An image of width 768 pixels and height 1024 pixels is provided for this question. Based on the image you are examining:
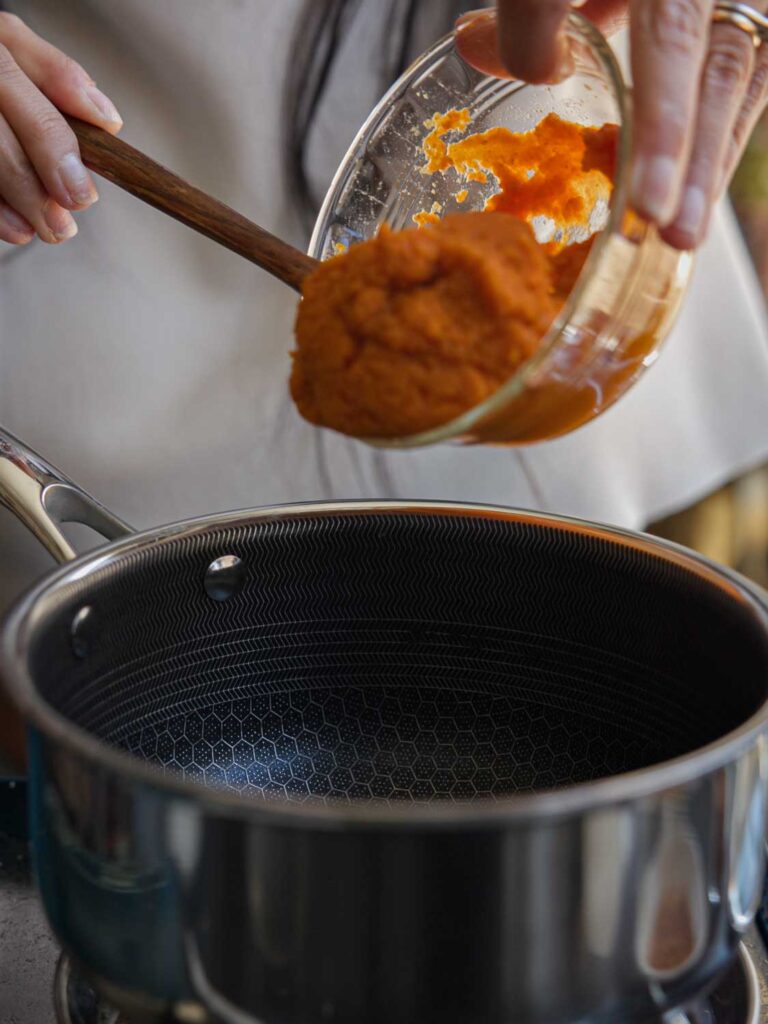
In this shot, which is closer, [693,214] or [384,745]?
[693,214]

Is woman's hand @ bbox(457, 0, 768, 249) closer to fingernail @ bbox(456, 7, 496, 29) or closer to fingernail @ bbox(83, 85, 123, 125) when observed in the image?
fingernail @ bbox(456, 7, 496, 29)

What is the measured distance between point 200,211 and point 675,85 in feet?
0.77

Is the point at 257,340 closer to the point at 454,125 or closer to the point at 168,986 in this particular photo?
the point at 454,125

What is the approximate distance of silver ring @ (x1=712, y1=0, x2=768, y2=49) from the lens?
0.45m

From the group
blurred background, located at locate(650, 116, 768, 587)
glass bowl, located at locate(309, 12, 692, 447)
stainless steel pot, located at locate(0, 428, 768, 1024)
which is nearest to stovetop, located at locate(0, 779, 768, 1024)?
stainless steel pot, located at locate(0, 428, 768, 1024)

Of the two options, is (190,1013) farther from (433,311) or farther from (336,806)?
(433,311)

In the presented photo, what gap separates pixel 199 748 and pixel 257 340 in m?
0.33

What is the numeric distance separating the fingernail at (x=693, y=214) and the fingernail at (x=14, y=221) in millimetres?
371

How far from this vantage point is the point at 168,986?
0.33 meters

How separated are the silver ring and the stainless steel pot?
8.5 inches

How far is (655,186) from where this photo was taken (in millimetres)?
382

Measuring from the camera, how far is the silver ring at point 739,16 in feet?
1.47

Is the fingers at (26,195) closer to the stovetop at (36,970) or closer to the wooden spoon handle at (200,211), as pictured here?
the wooden spoon handle at (200,211)

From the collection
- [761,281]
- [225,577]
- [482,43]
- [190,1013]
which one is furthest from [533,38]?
[761,281]
